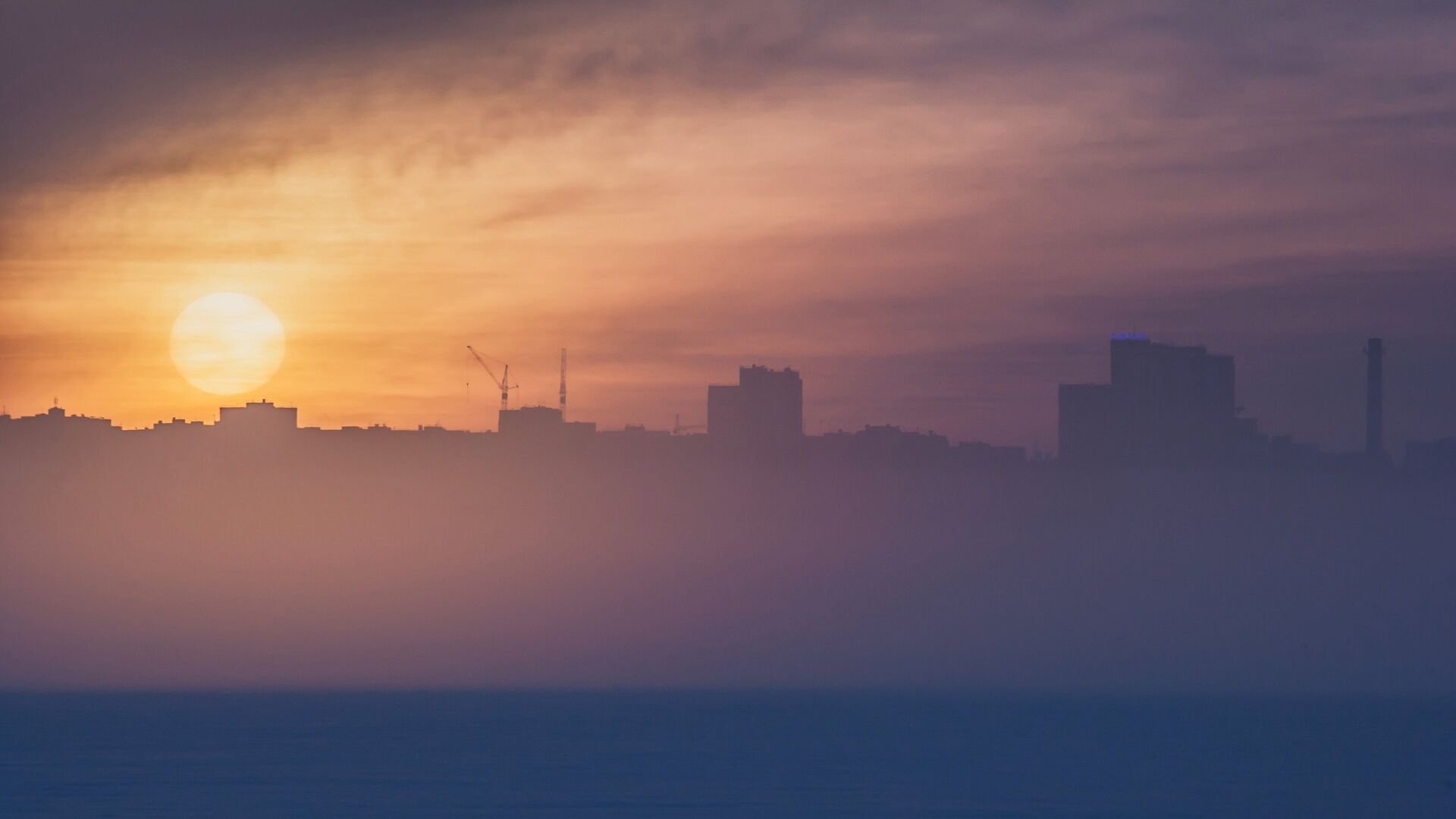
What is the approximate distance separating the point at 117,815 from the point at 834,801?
77.0m

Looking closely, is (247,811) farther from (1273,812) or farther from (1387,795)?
(1387,795)

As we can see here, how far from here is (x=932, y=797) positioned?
17388 centimetres

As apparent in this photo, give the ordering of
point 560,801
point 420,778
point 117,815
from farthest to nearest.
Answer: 1. point 420,778
2. point 560,801
3. point 117,815

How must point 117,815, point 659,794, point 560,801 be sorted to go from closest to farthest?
1. point 117,815
2. point 560,801
3. point 659,794

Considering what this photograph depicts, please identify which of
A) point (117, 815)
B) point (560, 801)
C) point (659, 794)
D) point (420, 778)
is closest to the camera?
point (117, 815)

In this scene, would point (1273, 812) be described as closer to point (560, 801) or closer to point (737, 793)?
point (737, 793)

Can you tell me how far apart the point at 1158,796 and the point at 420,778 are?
314 feet

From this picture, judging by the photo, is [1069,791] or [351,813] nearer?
[351,813]

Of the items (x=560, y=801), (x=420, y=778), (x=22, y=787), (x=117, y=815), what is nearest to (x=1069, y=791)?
(x=560, y=801)

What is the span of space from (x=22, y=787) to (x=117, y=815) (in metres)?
37.8

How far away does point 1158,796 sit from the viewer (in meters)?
184

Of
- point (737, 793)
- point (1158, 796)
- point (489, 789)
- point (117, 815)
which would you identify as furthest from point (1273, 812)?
point (117, 815)

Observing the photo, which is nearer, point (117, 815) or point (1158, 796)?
point (117, 815)

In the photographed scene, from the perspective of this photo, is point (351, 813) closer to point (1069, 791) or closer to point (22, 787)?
point (22, 787)
